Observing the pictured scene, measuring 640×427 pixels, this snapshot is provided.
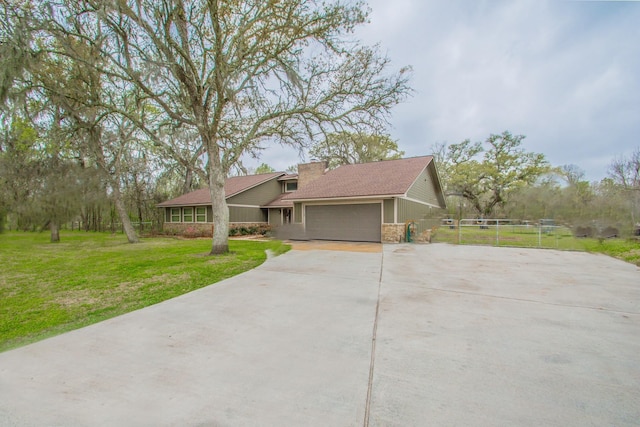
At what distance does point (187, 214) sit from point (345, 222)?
43.5 feet

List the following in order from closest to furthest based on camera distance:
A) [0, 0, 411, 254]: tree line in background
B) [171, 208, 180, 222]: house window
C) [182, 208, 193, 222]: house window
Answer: [0, 0, 411, 254]: tree line in background, [182, 208, 193, 222]: house window, [171, 208, 180, 222]: house window

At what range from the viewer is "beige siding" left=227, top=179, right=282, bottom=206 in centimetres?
2014

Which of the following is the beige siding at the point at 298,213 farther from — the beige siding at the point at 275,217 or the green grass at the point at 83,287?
the green grass at the point at 83,287

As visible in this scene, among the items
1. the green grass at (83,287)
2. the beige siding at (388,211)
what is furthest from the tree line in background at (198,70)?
the beige siding at (388,211)

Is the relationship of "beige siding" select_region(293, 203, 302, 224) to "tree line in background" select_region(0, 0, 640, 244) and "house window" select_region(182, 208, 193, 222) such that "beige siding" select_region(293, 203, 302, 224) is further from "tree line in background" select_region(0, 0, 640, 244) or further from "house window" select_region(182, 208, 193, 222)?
"house window" select_region(182, 208, 193, 222)

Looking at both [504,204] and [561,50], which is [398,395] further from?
[504,204]

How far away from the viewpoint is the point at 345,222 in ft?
49.1

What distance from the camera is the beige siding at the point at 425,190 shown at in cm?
1540

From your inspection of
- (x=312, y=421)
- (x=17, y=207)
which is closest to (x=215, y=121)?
(x=312, y=421)

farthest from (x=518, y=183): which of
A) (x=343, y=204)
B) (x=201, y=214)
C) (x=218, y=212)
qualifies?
(x=201, y=214)

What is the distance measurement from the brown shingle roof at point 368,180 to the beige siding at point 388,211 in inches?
22.9

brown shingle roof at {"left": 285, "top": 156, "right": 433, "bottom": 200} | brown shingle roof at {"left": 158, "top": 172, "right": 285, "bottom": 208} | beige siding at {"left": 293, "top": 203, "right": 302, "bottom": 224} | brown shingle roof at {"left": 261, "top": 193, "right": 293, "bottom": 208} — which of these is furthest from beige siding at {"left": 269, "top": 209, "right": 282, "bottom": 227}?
brown shingle roof at {"left": 285, "top": 156, "right": 433, "bottom": 200}

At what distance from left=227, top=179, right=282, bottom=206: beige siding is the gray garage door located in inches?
256

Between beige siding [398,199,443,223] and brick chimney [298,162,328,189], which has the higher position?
brick chimney [298,162,328,189]
